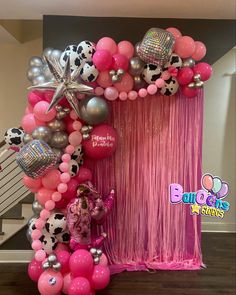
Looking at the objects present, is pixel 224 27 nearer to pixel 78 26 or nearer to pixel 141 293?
pixel 78 26

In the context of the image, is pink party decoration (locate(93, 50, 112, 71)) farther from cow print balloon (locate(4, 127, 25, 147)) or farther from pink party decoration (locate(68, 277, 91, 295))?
pink party decoration (locate(68, 277, 91, 295))

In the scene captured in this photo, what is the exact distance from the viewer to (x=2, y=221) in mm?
3092

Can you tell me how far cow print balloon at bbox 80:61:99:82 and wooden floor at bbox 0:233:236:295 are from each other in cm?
176

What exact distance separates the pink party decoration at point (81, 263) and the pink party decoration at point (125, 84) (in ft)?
4.36

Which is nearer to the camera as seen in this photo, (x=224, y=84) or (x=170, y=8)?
(x=170, y=8)

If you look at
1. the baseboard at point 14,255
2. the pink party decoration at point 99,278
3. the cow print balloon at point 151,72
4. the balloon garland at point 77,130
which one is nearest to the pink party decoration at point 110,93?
the balloon garland at point 77,130

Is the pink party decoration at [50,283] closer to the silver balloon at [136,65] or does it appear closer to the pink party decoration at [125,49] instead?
the silver balloon at [136,65]

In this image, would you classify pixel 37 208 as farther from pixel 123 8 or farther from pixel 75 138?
pixel 123 8

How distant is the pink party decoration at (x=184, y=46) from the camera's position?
252 cm

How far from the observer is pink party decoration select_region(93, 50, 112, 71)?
2.38 metres

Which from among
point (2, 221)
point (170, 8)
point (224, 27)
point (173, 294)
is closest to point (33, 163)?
point (2, 221)

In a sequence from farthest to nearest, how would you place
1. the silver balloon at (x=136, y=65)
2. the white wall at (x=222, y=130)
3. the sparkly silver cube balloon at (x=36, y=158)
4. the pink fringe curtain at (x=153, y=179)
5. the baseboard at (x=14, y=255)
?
the white wall at (x=222, y=130) → the baseboard at (x=14, y=255) → the pink fringe curtain at (x=153, y=179) → the silver balloon at (x=136, y=65) → the sparkly silver cube balloon at (x=36, y=158)

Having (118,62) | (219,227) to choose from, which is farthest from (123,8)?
(219,227)

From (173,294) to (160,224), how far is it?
633 millimetres
